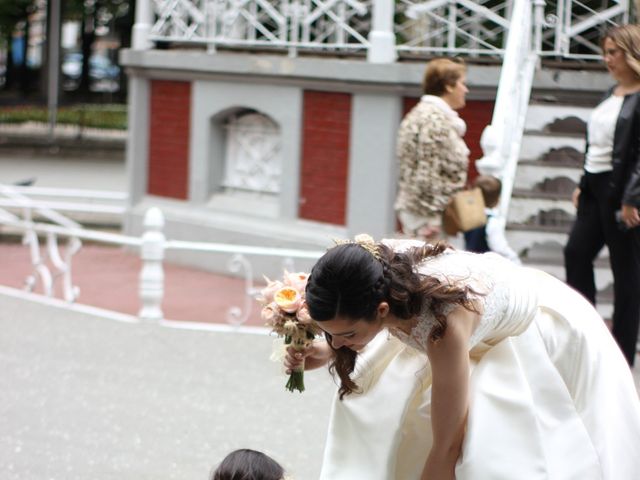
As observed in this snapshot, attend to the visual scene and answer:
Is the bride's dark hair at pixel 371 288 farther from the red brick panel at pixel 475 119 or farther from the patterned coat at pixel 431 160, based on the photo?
the red brick panel at pixel 475 119

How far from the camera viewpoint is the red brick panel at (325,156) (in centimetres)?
1171

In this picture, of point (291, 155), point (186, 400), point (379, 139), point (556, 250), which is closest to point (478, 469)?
point (186, 400)

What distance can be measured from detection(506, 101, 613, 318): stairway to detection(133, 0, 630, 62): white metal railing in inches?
24.5

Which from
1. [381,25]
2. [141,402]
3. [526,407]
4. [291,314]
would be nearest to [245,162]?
[381,25]

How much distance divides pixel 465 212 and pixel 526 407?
4.41m

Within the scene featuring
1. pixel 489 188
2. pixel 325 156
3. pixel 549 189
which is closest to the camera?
pixel 489 188

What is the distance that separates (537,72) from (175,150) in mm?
4448

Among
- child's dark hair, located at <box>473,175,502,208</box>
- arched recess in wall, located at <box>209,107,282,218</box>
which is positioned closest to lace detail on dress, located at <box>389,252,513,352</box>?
child's dark hair, located at <box>473,175,502,208</box>

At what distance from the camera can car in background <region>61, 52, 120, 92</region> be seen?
4875 cm

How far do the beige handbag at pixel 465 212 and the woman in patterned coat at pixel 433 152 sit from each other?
0.29ft

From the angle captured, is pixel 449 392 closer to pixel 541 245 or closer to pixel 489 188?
pixel 489 188

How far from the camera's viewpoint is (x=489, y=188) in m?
8.63

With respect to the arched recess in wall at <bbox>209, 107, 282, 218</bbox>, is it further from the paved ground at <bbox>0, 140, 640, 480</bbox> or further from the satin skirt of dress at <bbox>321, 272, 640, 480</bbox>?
the satin skirt of dress at <bbox>321, 272, 640, 480</bbox>

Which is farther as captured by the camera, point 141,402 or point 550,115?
point 550,115
